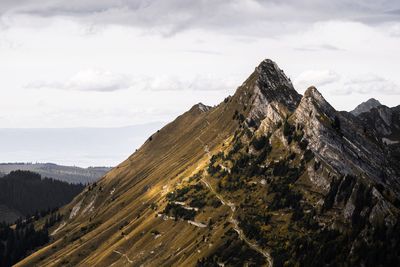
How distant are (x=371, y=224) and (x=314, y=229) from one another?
19749 mm

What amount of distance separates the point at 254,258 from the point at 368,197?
4355 cm

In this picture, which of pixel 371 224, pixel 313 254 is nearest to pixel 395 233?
pixel 371 224

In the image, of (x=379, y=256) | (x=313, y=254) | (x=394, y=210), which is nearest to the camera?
(x=379, y=256)

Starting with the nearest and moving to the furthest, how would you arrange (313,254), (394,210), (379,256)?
(379,256)
(313,254)
(394,210)

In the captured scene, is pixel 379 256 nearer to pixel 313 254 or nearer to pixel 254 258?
pixel 313 254

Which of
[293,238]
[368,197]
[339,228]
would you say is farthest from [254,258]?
[368,197]

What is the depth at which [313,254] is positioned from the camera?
180 metres

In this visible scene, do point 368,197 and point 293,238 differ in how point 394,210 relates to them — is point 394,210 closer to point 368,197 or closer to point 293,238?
point 368,197

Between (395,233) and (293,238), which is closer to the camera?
(395,233)

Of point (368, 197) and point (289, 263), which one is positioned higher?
point (368, 197)

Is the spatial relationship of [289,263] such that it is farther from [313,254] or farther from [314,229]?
[314,229]

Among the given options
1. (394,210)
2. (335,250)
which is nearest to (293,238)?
(335,250)

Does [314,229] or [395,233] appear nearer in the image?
[395,233]

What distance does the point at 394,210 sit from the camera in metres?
193
